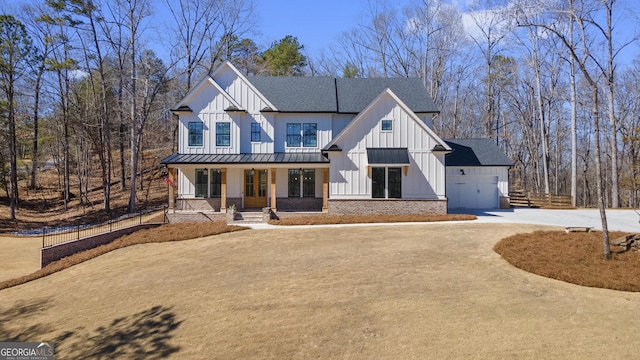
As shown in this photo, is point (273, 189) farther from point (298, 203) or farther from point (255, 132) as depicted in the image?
point (255, 132)

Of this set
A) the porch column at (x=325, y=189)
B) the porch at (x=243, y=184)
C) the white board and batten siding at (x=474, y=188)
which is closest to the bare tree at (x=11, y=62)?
the porch at (x=243, y=184)

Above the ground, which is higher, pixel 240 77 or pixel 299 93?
pixel 240 77

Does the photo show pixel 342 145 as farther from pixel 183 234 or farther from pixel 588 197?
pixel 588 197

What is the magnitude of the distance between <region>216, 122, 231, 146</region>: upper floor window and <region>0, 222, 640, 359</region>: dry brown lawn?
969 cm

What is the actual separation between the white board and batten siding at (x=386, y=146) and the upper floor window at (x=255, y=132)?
5.24 meters

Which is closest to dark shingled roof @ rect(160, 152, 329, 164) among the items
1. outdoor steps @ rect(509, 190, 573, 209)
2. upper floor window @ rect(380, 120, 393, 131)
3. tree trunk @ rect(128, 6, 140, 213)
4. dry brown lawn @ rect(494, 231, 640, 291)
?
upper floor window @ rect(380, 120, 393, 131)

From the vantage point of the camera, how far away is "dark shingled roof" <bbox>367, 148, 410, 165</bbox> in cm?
1898

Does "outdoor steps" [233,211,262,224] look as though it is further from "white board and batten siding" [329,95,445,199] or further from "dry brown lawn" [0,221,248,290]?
"white board and batten siding" [329,95,445,199]

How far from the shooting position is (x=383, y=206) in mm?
19594

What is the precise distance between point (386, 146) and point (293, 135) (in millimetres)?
6202

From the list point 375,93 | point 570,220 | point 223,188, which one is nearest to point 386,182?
point 375,93

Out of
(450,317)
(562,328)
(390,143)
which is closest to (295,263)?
(450,317)

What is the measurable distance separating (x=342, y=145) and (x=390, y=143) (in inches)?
106

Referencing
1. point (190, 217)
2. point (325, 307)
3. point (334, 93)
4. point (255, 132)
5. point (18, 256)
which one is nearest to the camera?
point (325, 307)
